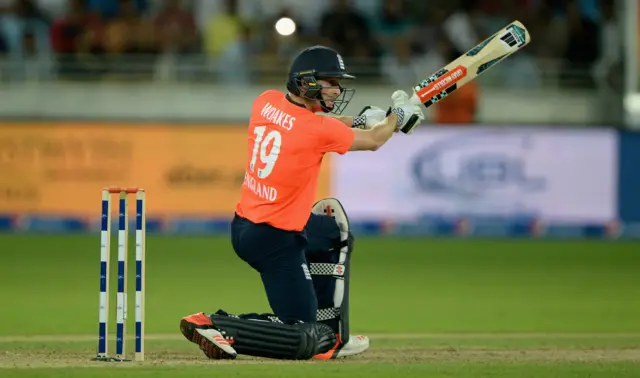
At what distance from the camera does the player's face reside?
7.25 m

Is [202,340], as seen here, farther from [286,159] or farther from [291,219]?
[286,159]

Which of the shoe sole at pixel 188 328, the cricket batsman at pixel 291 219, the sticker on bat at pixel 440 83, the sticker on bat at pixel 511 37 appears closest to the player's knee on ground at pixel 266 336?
the cricket batsman at pixel 291 219

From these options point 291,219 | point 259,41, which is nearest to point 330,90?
point 291,219

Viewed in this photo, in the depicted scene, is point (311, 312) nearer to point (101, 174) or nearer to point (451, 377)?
point (451, 377)

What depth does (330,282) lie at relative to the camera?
24.5 ft

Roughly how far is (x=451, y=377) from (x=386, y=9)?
12.8 metres

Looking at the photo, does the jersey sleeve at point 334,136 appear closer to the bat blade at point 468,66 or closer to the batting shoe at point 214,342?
the bat blade at point 468,66

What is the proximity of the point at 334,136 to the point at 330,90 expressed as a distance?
0.34 metres

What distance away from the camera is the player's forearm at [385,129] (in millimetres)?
7246

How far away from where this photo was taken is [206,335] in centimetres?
695

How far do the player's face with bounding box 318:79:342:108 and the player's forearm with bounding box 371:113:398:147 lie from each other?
29 centimetres

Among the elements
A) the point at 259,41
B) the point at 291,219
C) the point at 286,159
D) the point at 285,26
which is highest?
the point at 285,26

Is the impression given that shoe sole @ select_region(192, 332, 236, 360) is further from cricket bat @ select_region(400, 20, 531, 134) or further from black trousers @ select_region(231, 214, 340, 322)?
cricket bat @ select_region(400, 20, 531, 134)

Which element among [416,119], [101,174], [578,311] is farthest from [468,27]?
[416,119]
